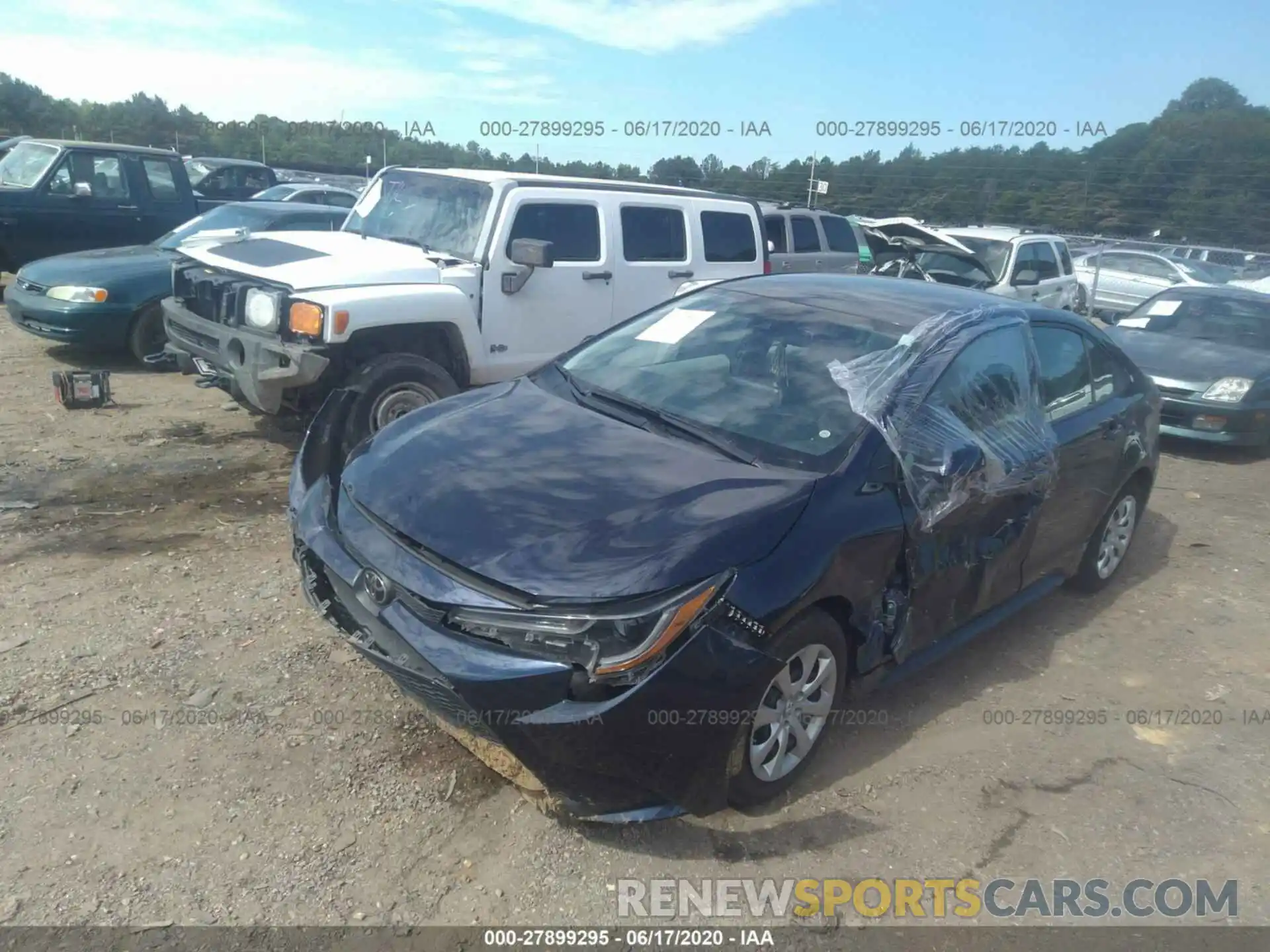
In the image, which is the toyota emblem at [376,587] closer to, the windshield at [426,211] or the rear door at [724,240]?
the windshield at [426,211]

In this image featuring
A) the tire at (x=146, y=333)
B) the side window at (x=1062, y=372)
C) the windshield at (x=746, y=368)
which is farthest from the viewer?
Result: the tire at (x=146, y=333)

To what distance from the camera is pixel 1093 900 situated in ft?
9.79

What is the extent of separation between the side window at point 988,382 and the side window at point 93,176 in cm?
1008

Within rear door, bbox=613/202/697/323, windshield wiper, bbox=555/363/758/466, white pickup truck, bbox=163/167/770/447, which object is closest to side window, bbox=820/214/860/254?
white pickup truck, bbox=163/167/770/447

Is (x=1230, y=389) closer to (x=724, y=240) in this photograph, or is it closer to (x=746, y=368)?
(x=724, y=240)

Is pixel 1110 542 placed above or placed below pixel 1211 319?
below

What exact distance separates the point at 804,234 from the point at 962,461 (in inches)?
337

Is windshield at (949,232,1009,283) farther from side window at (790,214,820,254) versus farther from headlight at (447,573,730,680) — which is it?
headlight at (447,573,730,680)

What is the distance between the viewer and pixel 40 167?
10484mm

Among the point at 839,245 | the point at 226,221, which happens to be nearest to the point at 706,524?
the point at 226,221

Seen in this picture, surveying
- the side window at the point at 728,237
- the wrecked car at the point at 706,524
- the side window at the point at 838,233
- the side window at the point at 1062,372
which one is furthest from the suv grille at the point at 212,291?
the side window at the point at 838,233

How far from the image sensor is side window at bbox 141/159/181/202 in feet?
35.2

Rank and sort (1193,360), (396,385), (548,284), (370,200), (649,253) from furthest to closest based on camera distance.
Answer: (1193,360) → (649,253) → (370,200) → (548,284) → (396,385)

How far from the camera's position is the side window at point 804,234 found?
11.5 m
